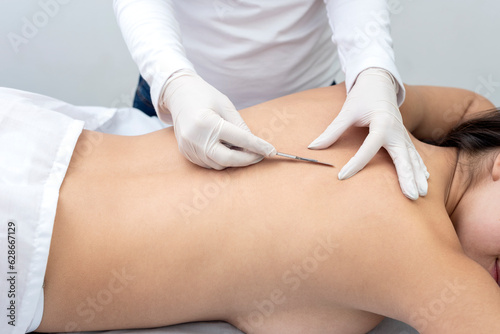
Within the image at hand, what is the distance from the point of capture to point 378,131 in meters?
1.06

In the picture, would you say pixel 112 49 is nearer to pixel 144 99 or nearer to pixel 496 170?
pixel 144 99

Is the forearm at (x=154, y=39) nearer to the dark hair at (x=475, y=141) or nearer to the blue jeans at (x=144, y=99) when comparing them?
the blue jeans at (x=144, y=99)

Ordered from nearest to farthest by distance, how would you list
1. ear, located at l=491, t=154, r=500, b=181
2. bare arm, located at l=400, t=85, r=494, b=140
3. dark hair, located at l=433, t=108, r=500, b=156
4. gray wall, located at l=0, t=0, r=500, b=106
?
ear, located at l=491, t=154, r=500, b=181, dark hair, located at l=433, t=108, r=500, b=156, bare arm, located at l=400, t=85, r=494, b=140, gray wall, located at l=0, t=0, r=500, b=106

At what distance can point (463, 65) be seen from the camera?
228cm

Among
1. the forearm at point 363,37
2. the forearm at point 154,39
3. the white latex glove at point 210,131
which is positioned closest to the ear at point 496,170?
Answer: the forearm at point 363,37

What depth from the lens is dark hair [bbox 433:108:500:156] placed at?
119 cm

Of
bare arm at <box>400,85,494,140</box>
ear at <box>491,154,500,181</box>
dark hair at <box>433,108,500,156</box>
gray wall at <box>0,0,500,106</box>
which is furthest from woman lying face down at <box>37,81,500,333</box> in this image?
gray wall at <box>0,0,500,106</box>

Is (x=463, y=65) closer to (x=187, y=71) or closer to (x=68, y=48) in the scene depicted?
(x=187, y=71)

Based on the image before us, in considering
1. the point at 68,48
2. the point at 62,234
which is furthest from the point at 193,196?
the point at 68,48

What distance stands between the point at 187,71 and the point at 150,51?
0.36ft

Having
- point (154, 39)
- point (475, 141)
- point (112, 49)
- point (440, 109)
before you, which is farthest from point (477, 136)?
point (112, 49)

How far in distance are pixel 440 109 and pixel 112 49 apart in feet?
4.91

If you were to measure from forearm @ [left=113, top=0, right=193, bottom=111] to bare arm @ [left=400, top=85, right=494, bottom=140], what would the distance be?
2.46 feet

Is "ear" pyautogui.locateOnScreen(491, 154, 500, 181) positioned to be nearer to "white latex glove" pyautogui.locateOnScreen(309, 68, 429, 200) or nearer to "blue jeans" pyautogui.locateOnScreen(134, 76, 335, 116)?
"white latex glove" pyautogui.locateOnScreen(309, 68, 429, 200)
